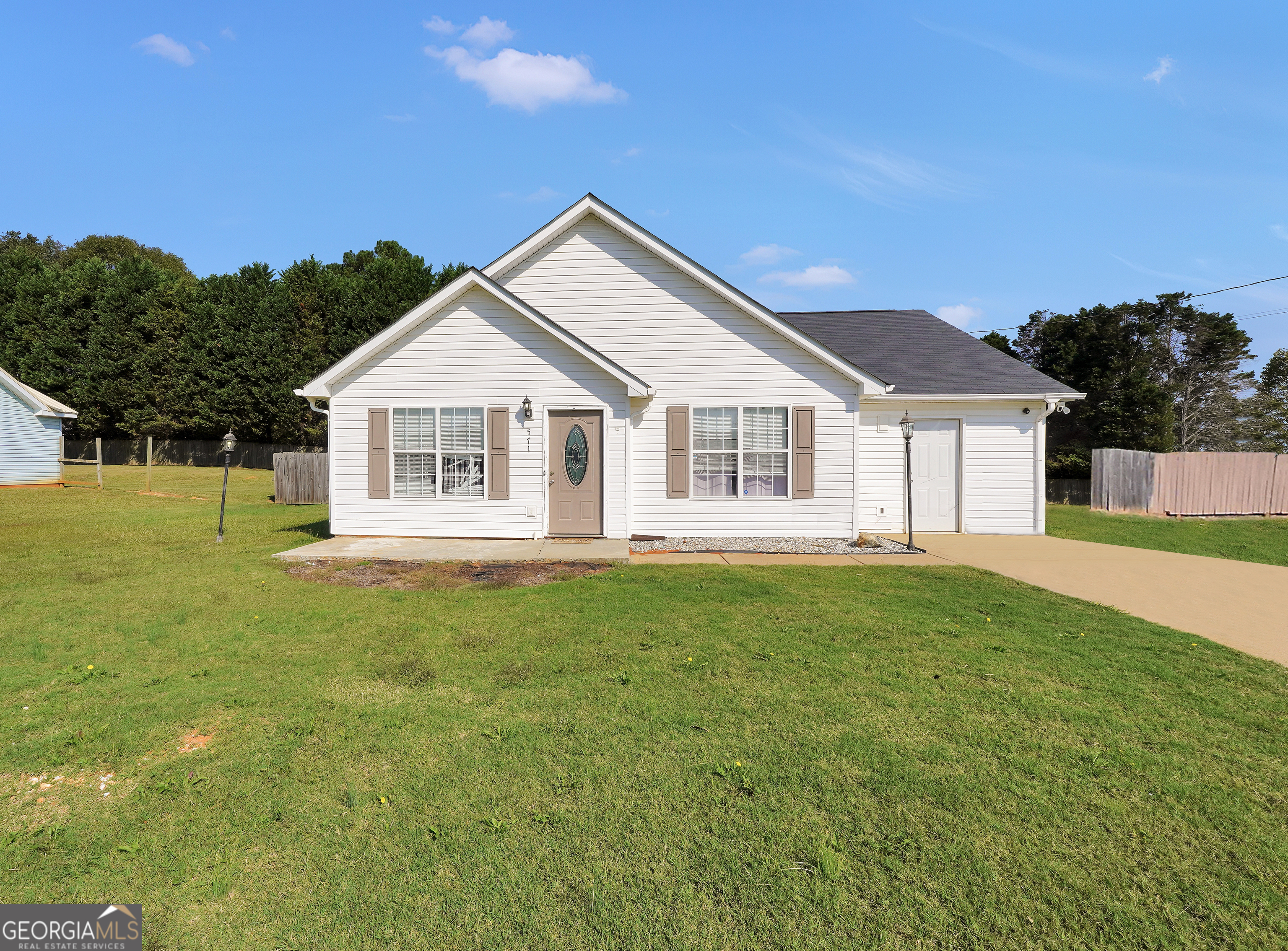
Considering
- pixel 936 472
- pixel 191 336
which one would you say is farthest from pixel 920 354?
pixel 191 336

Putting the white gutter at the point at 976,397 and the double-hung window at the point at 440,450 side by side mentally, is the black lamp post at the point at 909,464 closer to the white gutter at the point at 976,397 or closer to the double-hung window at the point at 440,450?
the white gutter at the point at 976,397

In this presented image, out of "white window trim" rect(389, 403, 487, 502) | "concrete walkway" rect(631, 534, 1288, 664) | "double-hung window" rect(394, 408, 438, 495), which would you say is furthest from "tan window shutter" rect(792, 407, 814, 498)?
"double-hung window" rect(394, 408, 438, 495)

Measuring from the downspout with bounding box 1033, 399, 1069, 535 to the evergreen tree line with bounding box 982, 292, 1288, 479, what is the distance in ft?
58.2

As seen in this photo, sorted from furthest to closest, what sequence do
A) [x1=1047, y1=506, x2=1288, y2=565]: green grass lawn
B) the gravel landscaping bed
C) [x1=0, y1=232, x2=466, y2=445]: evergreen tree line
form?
[x1=0, y1=232, x2=466, y2=445]: evergreen tree line
[x1=1047, y1=506, x2=1288, y2=565]: green grass lawn
the gravel landscaping bed

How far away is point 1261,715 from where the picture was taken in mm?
4371

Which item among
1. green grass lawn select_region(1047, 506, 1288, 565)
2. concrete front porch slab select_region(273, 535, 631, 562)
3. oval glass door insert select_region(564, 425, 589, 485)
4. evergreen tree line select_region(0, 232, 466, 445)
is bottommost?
green grass lawn select_region(1047, 506, 1288, 565)

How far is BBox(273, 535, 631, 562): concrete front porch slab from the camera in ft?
33.2

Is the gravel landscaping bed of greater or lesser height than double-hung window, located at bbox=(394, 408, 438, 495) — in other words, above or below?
below

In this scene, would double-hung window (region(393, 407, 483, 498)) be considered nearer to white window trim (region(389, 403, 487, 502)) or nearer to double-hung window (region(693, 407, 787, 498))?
white window trim (region(389, 403, 487, 502))

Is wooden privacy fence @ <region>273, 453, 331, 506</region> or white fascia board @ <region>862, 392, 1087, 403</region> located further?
wooden privacy fence @ <region>273, 453, 331, 506</region>

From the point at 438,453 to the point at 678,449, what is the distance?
14.8 feet

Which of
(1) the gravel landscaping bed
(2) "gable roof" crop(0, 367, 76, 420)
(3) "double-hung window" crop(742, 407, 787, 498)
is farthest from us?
(2) "gable roof" crop(0, 367, 76, 420)

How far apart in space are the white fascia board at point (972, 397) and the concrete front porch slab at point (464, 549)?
250 inches

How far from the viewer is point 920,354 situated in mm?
15250
